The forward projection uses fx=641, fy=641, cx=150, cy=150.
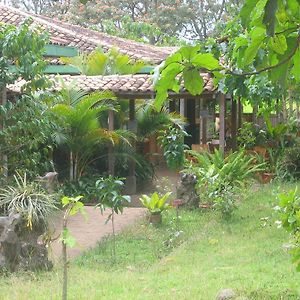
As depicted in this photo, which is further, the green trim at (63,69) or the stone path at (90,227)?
the green trim at (63,69)

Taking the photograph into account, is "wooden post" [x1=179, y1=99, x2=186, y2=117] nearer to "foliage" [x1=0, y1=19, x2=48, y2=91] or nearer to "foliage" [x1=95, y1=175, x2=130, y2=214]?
"foliage" [x1=0, y1=19, x2=48, y2=91]

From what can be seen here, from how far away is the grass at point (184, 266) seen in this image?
572 cm

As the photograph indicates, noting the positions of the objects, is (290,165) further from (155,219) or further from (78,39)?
(78,39)

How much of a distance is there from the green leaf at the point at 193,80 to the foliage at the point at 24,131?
8.22 m

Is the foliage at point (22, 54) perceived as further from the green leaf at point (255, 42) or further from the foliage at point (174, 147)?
the green leaf at point (255, 42)

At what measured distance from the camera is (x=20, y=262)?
7.11 m

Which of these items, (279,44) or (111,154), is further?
(111,154)

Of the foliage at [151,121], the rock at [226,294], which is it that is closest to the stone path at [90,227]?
the rock at [226,294]

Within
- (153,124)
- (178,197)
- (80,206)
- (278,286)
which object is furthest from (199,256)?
(153,124)

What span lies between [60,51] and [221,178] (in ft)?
26.6

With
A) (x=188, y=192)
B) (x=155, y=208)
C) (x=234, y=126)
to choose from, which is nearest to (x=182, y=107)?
(x=234, y=126)

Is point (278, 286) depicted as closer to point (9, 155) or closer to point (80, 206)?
point (80, 206)

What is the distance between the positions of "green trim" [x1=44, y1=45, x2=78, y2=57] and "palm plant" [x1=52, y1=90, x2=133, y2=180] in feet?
14.6

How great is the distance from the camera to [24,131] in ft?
34.1
